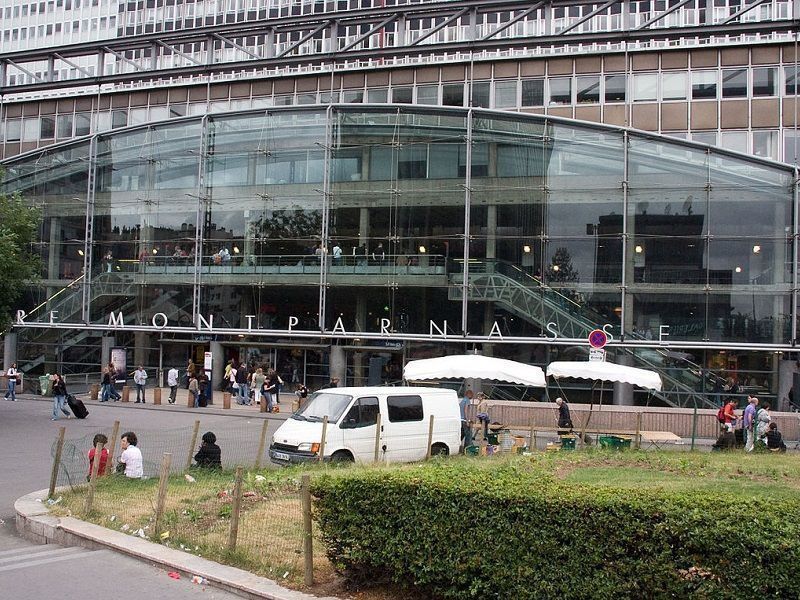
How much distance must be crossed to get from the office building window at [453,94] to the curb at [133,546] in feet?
99.4

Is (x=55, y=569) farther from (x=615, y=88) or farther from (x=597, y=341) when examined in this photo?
(x=615, y=88)

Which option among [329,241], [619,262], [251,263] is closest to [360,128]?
[329,241]

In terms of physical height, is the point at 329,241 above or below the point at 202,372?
above

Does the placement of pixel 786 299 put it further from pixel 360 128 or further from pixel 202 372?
pixel 202 372

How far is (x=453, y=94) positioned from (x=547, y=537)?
34.6m

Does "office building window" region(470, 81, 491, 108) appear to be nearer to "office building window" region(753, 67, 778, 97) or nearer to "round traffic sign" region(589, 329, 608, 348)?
"office building window" region(753, 67, 778, 97)

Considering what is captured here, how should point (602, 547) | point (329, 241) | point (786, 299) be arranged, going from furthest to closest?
point (329, 241) → point (786, 299) → point (602, 547)

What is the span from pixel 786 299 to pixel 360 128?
17289mm

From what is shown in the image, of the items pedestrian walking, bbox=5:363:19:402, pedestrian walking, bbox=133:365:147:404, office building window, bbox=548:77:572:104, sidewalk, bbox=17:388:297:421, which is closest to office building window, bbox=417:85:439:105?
office building window, bbox=548:77:572:104

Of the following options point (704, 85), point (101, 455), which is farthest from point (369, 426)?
point (704, 85)

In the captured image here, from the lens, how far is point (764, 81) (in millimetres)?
35094

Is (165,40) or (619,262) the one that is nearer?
(619,262)

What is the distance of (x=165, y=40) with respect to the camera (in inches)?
1660

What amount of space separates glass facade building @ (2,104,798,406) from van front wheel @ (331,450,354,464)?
1441cm
